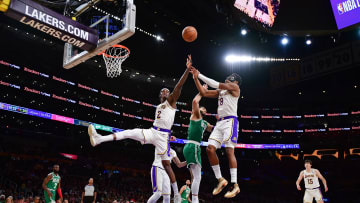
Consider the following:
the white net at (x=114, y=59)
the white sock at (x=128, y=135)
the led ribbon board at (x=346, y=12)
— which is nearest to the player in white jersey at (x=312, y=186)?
the white sock at (x=128, y=135)

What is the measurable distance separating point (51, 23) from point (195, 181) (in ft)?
15.1

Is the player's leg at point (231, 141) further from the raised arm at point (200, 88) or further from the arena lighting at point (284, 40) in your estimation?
the arena lighting at point (284, 40)

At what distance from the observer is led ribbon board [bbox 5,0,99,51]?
650cm

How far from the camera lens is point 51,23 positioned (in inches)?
→ 270

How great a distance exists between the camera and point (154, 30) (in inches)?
980

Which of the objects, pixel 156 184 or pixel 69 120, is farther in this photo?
pixel 69 120

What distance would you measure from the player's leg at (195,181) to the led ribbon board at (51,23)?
368 centimetres

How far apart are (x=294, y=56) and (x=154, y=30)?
42.0 feet

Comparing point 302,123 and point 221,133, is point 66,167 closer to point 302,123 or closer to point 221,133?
point 221,133

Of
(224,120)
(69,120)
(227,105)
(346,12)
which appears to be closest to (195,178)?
(224,120)

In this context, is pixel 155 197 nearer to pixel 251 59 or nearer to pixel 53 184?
pixel 53 184

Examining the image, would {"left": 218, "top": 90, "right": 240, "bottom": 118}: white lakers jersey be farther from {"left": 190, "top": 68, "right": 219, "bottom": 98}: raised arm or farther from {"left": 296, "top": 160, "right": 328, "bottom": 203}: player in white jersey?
{"left": 296, "top": 160, "right": 328, "bottom": 203}: player in white jersey

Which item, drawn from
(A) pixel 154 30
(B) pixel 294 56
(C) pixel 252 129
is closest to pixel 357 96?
(B) pixel 294 56

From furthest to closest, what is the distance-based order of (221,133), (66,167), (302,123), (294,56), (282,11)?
(302,123) < (294,56) < (66,167) < (282,11) < (221,133)
